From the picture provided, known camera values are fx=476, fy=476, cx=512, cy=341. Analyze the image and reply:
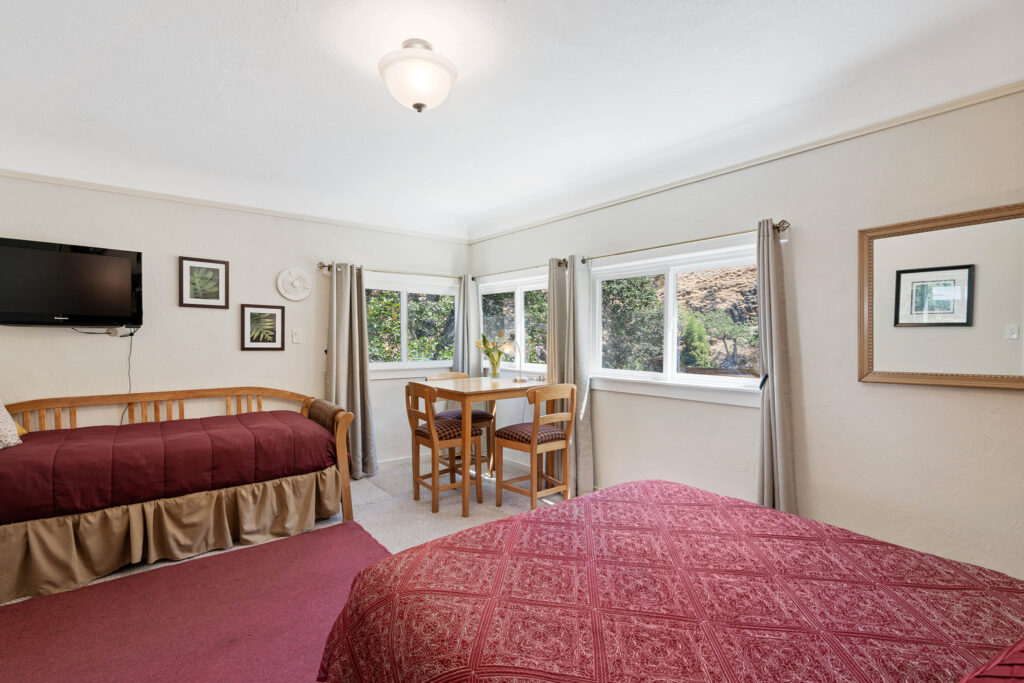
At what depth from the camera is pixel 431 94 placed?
207 cm

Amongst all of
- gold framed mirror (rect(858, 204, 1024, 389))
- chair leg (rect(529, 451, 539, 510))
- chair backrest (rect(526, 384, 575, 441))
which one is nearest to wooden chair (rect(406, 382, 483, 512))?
chair leg (rect(529, 451, 539, 510))

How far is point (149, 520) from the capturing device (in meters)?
2.65

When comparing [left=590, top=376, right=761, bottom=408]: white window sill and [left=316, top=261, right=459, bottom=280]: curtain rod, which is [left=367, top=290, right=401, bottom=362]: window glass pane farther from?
[left=590, top=376, right=761, bottom=408]: white window sill

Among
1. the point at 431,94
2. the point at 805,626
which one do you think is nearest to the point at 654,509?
the point at 805,626

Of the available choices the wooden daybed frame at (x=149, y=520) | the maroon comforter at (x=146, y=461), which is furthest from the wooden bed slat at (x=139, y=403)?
the maroon comforter at (x=146, y=461)

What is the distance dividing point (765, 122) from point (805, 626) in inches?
104

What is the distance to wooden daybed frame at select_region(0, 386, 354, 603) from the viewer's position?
2379mm

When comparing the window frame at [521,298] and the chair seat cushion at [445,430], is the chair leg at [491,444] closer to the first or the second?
the chair seat cushion at [445,430]

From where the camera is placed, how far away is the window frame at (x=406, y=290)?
15.4ft

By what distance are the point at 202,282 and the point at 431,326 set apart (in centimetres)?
211

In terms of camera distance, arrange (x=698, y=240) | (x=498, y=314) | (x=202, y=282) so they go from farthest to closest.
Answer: (x=498, y=314)
(x=202, y=282)
(x=698, y=240)

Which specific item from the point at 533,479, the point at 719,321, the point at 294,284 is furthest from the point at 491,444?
the point at 294,284

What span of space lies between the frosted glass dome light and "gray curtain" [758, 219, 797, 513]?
192 cm

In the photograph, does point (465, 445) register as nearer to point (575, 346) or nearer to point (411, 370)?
point (575, 346)
